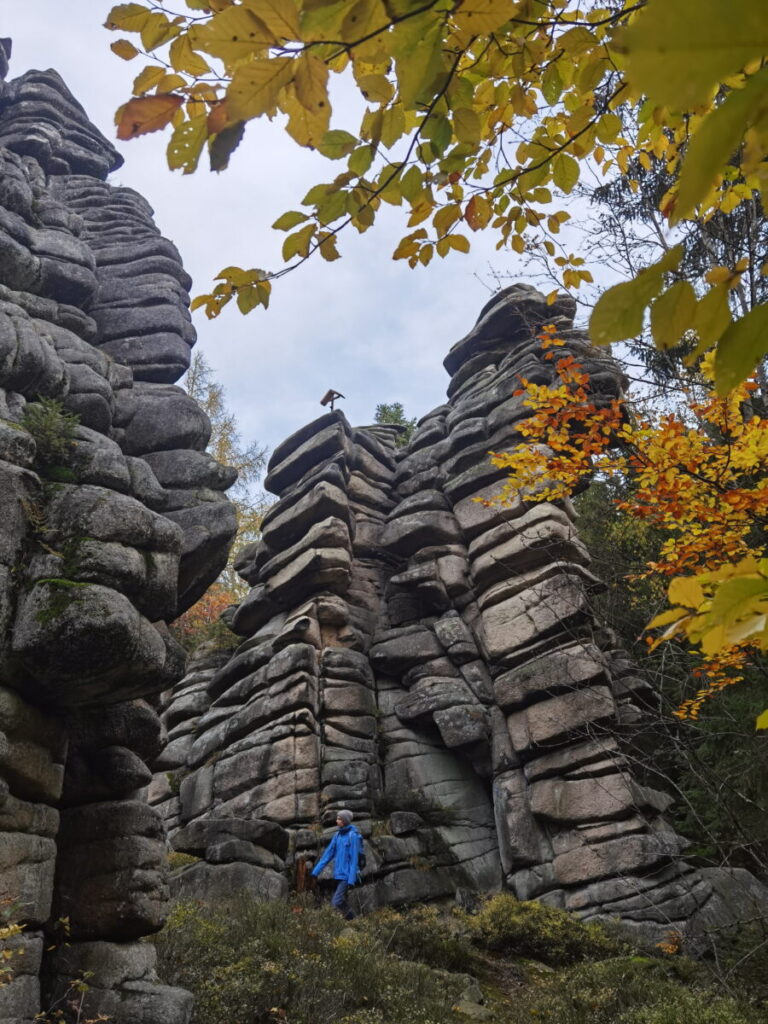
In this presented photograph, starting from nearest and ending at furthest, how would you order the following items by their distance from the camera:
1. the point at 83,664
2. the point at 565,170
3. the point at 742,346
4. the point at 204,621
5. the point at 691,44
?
the point at 691,44 → the point at 742,346 → the point at 565,170 → the point at 83,664 → the point at 204,621

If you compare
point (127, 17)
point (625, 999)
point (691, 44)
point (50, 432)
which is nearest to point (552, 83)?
point (127, 17)

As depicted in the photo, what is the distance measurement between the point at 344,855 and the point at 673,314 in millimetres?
12261

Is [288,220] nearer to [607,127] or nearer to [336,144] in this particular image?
[336,144]

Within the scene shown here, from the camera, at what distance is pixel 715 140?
0.85 m

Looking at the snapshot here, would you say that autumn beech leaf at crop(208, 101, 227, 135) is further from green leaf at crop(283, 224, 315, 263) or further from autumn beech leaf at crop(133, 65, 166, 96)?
green leaf at crop(283, 224, 315, 263)

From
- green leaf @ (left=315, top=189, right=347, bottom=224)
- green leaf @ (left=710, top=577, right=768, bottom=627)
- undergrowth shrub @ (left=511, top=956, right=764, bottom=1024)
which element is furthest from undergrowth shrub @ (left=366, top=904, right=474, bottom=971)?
green leaf @ (left=710, top=577, right=768, bottom=627)

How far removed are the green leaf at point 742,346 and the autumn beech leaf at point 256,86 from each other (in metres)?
1.17

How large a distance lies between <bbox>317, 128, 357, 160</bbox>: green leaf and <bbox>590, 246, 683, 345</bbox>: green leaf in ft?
4.60

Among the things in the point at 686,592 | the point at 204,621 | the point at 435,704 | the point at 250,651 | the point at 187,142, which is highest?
the point at 204,621

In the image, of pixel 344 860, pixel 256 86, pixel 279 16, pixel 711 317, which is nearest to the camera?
pixel 711 317

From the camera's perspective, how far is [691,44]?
0.77 m

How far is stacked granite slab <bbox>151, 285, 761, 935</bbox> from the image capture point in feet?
41.5

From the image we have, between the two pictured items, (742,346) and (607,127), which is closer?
(742,346)

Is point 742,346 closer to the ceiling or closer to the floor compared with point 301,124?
closer to the floor
